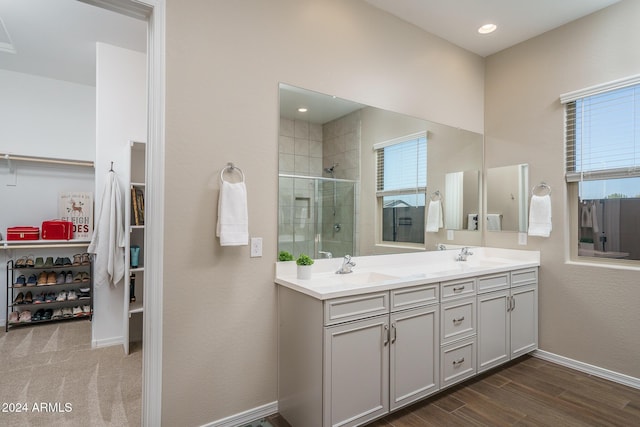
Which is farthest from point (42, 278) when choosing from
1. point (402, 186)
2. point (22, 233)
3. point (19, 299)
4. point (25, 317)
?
point (402, 186)

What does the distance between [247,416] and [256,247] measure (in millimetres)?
1048

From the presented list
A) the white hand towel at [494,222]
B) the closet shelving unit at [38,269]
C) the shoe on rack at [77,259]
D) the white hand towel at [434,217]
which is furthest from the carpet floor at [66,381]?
the white hand towel at [494,222]

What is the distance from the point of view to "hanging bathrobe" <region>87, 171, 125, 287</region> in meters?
3.28

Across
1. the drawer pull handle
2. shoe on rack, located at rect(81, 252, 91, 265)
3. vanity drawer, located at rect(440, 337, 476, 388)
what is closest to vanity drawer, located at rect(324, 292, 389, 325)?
vanity drawer, located at rect(440, 337, 476, 388)

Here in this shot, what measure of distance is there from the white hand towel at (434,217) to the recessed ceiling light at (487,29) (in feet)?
5.24

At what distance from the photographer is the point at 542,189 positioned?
3.05 metres

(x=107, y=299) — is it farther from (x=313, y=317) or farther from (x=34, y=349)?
(x=313, y=317)

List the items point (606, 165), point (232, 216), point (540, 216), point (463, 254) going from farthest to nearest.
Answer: point (463, 254) < point (540, 216) < point (606, 165) < point (232, 216)

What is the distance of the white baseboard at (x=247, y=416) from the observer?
195 centimetres

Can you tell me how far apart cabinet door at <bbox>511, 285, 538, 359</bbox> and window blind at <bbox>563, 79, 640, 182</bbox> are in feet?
3.53

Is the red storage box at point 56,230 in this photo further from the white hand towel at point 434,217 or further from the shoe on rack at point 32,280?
the white hand towel at point 434,217

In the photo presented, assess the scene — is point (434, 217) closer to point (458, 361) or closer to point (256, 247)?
point (458, 361)

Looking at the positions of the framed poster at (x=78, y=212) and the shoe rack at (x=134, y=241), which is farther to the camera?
the framed poster at (x=78, y=212)

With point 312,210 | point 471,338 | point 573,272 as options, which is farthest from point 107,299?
point 573,272
